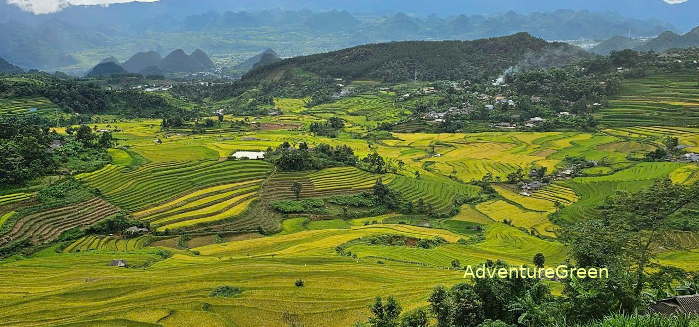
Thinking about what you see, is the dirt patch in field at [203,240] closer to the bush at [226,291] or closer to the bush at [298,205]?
the bush at [298,205]

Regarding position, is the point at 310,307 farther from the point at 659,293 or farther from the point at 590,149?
the point at 590,149

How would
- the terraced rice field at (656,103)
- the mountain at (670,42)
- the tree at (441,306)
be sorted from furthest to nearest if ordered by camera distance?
the mountain at (670,42) → the terraced rice field at (656,103) → the tree at (441,306)

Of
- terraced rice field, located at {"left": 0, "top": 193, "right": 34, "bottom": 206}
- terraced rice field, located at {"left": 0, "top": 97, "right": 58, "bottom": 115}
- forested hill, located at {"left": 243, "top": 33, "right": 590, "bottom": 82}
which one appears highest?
forested hill, located at {"left": 243, "top": 33, "right": 590, "bottom": 82}

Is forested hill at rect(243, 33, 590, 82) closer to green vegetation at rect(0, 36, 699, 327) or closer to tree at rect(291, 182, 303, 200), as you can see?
green vegetation at rect(0, 36, 699, 327)

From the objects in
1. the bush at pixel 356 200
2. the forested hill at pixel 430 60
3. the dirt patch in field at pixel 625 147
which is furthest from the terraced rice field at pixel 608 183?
the forested hill at pixel 430 60

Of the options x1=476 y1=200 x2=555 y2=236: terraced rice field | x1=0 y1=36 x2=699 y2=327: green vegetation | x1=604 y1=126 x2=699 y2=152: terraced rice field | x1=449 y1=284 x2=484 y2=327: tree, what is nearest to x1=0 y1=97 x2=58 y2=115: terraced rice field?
x1=0 y1=36 x2=699 y2=327: green vegetation

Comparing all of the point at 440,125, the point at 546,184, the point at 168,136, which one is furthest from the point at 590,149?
the point at 168,136
